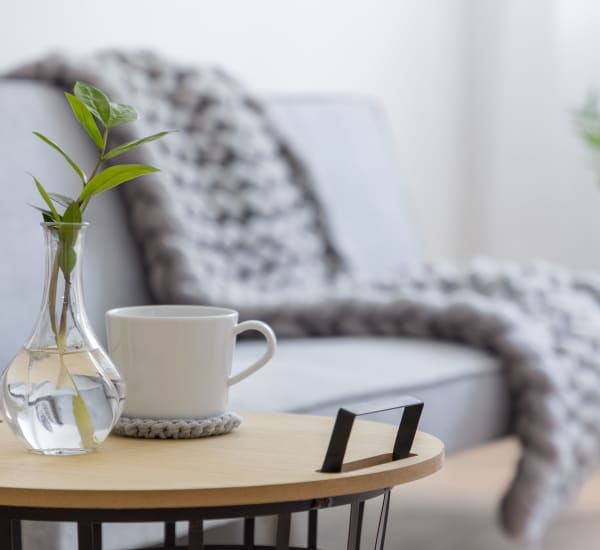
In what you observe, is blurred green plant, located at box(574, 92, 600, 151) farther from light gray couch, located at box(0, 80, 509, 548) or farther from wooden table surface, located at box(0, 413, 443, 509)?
wooden table surface, located at box(0, 413, 443, 509)

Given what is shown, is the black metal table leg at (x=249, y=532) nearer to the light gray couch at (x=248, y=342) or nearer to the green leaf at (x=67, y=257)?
the green leaf at (x=67, y=257)

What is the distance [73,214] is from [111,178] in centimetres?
4

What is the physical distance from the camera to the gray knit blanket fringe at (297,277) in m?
1.76

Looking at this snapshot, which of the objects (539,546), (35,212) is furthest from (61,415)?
(539,546)

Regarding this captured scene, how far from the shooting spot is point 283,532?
74 cm

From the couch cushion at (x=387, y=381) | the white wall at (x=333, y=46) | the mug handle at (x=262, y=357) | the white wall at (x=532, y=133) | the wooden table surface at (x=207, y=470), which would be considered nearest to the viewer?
the wooden table surface at (x=207, y=470)

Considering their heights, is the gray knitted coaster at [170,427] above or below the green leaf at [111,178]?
below

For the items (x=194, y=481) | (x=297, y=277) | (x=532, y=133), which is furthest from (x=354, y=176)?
(x=194, y=481)

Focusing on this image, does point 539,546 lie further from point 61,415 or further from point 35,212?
point 61,415

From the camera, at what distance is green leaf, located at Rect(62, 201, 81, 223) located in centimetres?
81

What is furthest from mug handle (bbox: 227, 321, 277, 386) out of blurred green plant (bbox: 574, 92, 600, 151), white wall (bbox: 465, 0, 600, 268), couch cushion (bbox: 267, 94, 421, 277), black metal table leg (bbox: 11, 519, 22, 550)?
white wall (bbox: 465, 0, 600, 268)

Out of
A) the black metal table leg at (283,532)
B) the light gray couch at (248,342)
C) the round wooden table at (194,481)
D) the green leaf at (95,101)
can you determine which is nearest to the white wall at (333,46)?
the light gray couch at (248,342)

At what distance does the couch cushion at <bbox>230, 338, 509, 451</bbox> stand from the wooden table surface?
0.48m

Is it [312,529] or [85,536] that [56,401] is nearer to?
[85,536]
